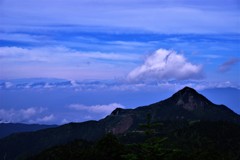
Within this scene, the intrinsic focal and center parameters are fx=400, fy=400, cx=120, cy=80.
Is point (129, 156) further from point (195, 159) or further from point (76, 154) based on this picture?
point (76, 154)

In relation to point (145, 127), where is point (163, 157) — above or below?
below

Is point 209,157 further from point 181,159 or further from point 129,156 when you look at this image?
point 129,156

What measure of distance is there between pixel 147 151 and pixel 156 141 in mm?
2045

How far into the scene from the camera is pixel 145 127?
182 ft

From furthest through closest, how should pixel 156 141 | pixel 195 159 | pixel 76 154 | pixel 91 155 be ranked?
pixel 76 154, pixel 91 155, pixel 195 159, pixel 156 141

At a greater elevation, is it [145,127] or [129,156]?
[145,127]

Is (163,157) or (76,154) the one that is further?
(76,154)

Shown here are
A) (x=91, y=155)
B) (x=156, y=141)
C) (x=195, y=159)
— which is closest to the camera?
(x=156, y=141)

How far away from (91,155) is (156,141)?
239ft

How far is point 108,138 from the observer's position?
12875 centimetres

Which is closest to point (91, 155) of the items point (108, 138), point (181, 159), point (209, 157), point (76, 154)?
point (108, 138)

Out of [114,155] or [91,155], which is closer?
[114,155]

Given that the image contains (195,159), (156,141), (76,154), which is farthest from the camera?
(76,154)

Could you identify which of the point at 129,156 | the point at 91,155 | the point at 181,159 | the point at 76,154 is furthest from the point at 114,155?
the point at 129,156
